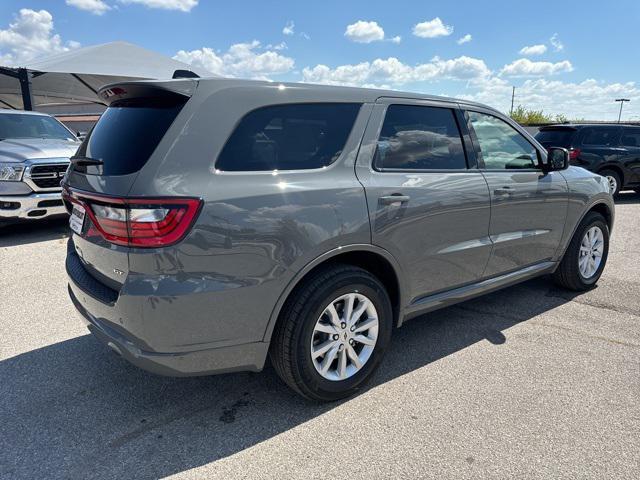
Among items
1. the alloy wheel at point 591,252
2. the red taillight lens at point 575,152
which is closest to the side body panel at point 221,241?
the alloy wheel at point 591,252

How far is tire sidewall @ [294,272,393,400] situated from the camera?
251 centimetres

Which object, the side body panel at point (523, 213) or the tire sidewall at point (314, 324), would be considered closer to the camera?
the tire sidewall at point (314, 324)

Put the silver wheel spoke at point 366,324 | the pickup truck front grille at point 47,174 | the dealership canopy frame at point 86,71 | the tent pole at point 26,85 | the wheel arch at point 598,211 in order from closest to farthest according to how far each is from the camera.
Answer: the silver wheel spoke at point 366,324 < the wheel arch at point 598,211 < the pickup truck front grille at point 47,174 < the tent pole at point 26,85 < the dealership canopy frame at point 86,71

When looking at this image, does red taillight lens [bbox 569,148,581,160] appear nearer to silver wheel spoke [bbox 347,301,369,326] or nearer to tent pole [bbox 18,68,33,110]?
silver wheel spoke [bbox 347,301,369,326]

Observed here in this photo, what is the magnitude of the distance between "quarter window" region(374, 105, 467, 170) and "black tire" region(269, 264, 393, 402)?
0.72m

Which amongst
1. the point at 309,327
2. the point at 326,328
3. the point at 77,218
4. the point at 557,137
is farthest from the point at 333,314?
the point at 557,137

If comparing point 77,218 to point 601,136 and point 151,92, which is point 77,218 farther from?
point 601,136

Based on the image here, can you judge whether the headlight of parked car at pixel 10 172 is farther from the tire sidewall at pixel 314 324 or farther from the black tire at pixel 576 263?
the black tire at pixel 576 263

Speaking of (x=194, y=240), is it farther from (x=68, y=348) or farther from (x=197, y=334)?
(x=68, y=348)

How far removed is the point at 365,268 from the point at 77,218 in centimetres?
170

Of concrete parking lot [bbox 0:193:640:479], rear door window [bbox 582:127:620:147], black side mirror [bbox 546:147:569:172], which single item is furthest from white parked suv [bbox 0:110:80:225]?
rear door window [bbox 582:127:620:147]

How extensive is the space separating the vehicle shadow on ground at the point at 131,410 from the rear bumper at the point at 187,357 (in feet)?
1.29

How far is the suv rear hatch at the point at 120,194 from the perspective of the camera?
2.12 m

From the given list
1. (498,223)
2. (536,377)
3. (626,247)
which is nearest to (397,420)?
(536,377)
